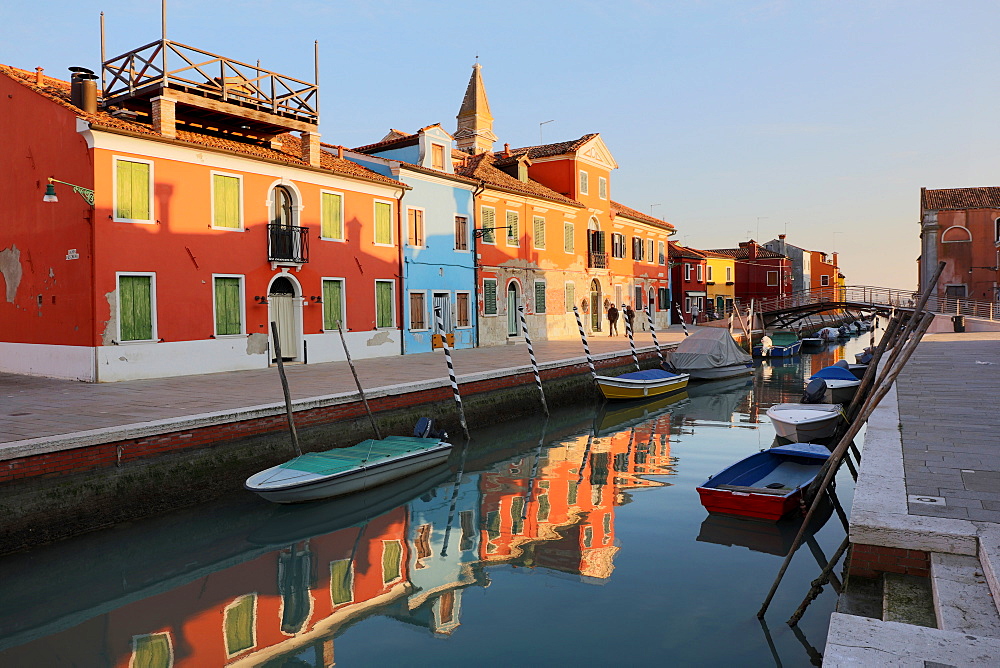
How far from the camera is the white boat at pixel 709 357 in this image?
2588 cm

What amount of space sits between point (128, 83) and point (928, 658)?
18943 millimetres

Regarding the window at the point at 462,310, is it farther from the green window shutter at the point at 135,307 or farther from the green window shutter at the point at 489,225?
the green window shutter at the point at 135,307

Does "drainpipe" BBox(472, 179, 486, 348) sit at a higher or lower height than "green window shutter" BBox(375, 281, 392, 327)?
higher

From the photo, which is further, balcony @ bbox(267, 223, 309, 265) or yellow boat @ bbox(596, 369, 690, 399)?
Answer: yellow boat @ bbox(596, 369, 690, 399)

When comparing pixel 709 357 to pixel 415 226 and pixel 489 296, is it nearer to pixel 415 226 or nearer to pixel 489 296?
pixel 489 296

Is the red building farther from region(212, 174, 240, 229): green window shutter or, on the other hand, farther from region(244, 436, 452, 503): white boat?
region(244, 436, 452, 503): white boat

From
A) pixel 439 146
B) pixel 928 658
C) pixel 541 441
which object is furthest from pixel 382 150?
pixel 928 658

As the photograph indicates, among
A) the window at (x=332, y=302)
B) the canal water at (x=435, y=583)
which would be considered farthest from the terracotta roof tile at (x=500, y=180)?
the canal water at (x=435, y=583)

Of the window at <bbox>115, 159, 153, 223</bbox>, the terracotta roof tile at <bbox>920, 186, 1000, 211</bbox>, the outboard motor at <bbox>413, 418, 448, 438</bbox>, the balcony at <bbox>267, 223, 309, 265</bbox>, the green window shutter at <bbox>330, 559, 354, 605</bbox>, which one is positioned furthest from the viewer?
the terracotta roof tile at <bbox>920, 186, 1000, 211</bbox>

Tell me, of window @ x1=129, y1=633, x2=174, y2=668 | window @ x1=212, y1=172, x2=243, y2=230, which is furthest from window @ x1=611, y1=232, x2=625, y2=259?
window @ x1=129, y1=633, x2=174, y2=668

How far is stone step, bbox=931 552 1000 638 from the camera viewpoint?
404cm

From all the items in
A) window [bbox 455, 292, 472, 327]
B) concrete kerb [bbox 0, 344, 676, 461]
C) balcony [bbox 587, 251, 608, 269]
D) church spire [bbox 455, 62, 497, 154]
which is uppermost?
church spire [bbox 455, 62, 497, 154]

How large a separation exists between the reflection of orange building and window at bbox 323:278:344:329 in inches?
474

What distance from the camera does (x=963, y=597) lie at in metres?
4.37
